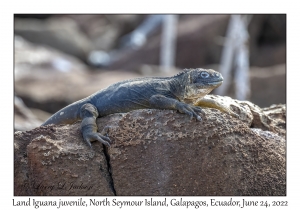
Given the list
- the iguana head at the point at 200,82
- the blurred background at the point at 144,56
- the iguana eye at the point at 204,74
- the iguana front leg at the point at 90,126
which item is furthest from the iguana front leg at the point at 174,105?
the blurred background at the point at 144,56

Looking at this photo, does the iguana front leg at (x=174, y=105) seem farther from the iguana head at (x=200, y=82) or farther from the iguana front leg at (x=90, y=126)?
the iguana front leg at (x=90, y=126)

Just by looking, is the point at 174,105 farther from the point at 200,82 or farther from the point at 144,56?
the point at 144,56

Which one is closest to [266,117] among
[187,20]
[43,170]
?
[43,170]

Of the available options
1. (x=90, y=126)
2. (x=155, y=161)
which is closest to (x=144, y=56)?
(x=90, y=126)

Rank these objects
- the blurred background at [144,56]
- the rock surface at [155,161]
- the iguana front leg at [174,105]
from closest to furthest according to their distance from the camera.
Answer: the rock surface at [155,161] → the iguana front leg at [174,105] → the blurred background at [144,56]

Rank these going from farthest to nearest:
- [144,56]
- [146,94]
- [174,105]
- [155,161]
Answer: [144,56], [146,94], [174,105], [155,161]

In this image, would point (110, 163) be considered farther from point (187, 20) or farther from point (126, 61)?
point (187, 20)
